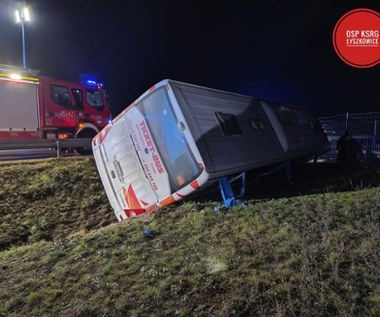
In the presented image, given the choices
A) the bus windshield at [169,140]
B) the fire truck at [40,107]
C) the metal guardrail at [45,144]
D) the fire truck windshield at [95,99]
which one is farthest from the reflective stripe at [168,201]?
the fire truck windshield at [95,99]

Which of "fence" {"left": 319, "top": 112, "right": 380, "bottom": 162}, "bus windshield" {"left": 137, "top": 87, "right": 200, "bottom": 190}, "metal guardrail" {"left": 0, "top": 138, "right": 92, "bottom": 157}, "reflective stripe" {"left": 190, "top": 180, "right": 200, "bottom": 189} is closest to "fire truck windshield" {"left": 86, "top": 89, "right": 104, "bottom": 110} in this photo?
"metal guardrail" {"left": 0, "top": 138, "right": 92, "bottom": 157}

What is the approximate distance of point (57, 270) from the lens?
3945 millimetres

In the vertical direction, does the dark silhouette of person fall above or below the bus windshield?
below

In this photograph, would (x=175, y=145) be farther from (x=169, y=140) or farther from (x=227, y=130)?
(x=227, y=130)

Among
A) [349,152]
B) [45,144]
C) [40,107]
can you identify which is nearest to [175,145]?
[45,144]

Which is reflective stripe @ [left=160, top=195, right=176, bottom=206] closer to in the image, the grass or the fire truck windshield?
the grass

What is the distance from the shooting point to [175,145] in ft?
17.4

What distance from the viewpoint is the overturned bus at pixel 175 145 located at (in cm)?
515

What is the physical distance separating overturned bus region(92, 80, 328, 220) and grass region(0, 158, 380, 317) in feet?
2.02

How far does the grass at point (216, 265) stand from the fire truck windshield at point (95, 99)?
8.42 meters

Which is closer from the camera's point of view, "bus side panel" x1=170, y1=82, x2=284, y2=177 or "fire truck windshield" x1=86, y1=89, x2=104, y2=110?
"bus side panel" x1=170, y1=82, x2=284, y2=177

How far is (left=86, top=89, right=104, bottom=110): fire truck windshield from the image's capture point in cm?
1385

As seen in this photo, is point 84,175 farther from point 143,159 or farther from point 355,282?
point 355,282

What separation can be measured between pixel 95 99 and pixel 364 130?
1097 centimetres
